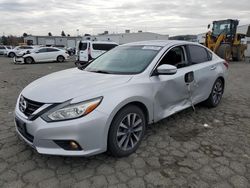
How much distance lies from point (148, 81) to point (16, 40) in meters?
73.5

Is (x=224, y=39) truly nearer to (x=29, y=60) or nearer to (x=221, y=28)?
(x=221, y=28)

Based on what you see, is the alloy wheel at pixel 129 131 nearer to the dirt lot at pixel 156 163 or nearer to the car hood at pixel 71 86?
the dirt lot at pixel 156 163

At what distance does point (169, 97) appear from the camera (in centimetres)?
375

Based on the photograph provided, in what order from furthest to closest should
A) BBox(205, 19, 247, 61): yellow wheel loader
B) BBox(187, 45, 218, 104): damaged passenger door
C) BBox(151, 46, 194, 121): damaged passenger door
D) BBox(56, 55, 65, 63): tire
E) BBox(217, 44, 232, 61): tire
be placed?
BBox(56, 55, 65, 63): tire < BBox(205, 19, 247, 61): yellow wheel loader < BBox(217, 44, 232, 61): tire < BBox(187, 45, 218, 104): damaged passenger door < BBox(151, 46, 194, 121): damaged passenger door

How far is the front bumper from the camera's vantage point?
8.44 ft

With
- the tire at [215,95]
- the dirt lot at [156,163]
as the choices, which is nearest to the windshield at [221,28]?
the tire at [215,95]

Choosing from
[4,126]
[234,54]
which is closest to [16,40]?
[234,54]

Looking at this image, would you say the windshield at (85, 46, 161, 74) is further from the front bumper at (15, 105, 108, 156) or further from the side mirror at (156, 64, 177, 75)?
the front bumper at (15, 105, 108, 156)

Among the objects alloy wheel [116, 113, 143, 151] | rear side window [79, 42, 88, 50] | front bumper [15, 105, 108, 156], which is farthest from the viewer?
rear side window [79, 42, 88, 50]

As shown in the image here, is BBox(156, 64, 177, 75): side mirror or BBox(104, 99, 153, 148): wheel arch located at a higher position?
BBox(156, 64, 177, 75): side mirror

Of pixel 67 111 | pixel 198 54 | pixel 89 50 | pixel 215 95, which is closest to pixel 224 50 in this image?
pixel 89 50

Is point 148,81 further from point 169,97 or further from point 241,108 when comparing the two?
point 241,108

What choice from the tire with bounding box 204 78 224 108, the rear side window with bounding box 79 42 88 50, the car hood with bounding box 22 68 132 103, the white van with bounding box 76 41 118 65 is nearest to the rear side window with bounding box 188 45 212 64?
the tire with bounding box 204 78 224 108

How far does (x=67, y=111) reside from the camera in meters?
2.62
